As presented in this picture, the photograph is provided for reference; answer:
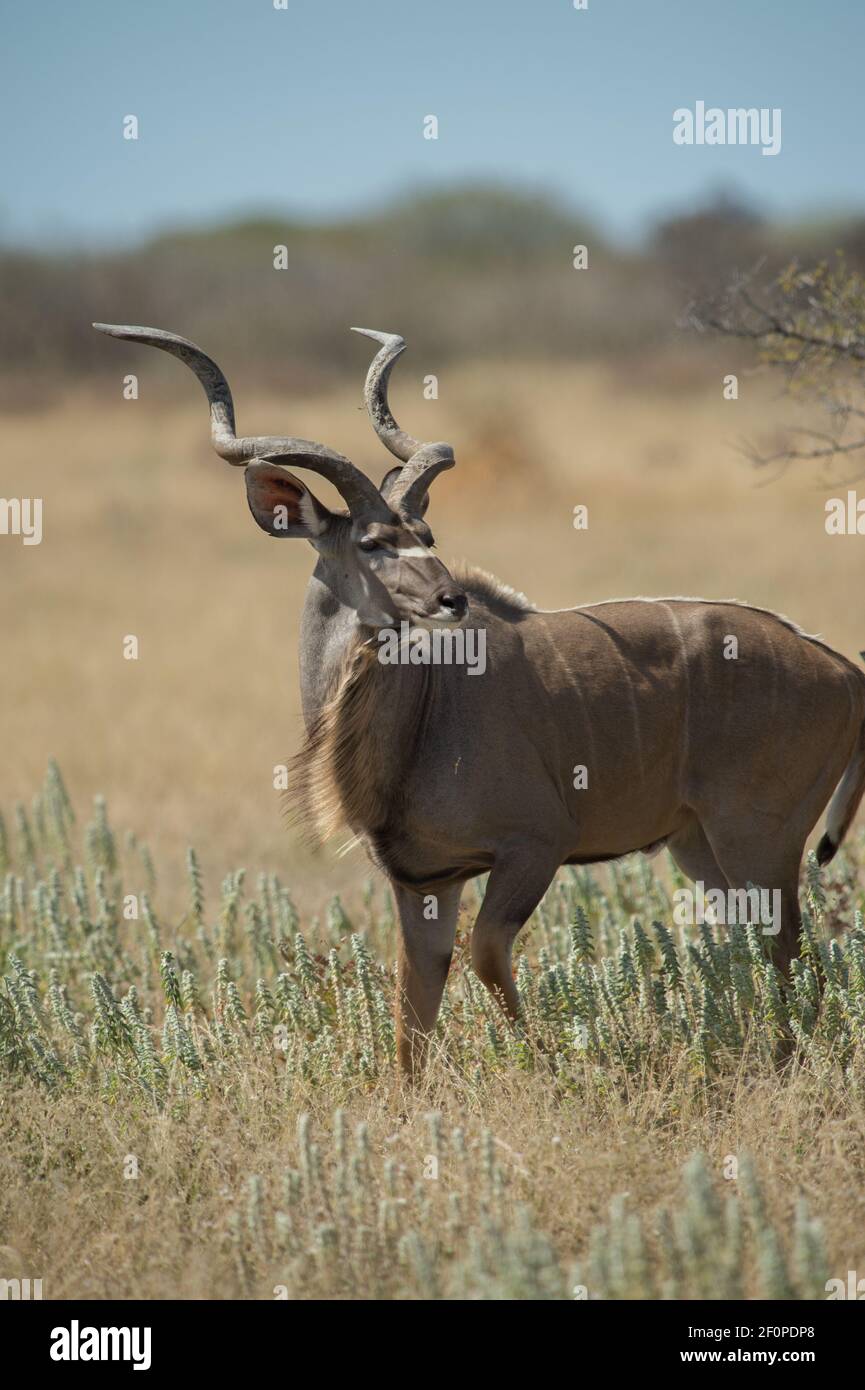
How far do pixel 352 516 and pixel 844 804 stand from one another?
7.97 feet

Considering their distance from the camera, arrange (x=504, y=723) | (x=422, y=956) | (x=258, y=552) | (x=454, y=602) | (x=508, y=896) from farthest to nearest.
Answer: (x=258, y=552) < (x=422, y=956) < (x=504, y=723) < (x=508, y=896) < (x=454, y=602)

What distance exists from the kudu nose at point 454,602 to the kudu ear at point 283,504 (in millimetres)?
612

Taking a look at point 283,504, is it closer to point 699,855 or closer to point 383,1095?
point 383,1095

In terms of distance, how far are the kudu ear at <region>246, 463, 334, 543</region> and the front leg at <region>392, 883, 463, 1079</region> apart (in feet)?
4.67

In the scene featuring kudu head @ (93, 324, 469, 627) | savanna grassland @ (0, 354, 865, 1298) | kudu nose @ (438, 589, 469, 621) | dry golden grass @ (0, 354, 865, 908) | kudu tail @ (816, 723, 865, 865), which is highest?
dry golden grass @ (0, 354, 865, 908)

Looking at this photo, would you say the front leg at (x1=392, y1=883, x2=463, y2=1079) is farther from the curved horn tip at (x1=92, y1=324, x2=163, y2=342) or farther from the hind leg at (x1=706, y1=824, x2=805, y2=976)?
the curved horn tip at (x1=92, y1=324, x2=163, y2=342)

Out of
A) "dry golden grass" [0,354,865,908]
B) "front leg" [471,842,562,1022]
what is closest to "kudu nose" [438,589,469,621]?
"front leg" [471,842,562,1022]

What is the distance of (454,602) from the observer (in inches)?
208

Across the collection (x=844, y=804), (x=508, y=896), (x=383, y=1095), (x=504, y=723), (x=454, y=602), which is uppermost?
(x=454, y=602)

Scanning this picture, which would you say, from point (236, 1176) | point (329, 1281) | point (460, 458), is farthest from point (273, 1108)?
point (460, 458)

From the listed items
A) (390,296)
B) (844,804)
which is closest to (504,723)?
(844,804)

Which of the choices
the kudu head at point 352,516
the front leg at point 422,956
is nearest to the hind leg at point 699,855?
the front leg at point 422,956

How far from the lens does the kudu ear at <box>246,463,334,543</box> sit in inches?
221
